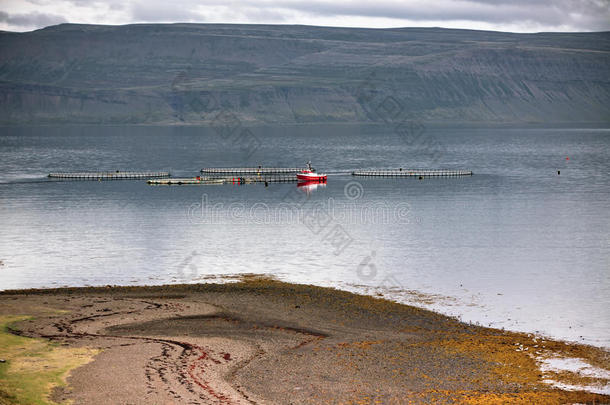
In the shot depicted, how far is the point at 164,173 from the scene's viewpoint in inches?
6949

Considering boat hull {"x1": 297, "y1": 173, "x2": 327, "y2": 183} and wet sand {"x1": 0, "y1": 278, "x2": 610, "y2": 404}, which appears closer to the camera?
wet sand {"x1": 0, "y1": 278, "x2": 610, "y2": 404}

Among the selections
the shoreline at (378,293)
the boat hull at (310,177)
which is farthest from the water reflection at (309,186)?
the shoreline at (378,293)

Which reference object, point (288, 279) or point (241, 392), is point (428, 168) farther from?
point (241, 392)

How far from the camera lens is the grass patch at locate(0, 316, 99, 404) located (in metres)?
33.7

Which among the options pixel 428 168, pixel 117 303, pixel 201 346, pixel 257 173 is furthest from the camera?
pixel 428 168

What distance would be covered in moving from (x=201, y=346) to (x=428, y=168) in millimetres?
160516

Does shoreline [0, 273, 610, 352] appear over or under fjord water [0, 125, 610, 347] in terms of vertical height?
under

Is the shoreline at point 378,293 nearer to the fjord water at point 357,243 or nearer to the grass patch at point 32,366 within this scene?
the fjord water at point 357,243

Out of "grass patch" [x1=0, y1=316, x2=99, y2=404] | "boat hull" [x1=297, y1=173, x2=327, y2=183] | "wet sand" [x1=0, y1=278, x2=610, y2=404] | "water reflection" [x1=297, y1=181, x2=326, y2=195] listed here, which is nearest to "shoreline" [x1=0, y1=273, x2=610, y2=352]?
"wet sand" [x1=0, y1=278, x2=610, y2=404]

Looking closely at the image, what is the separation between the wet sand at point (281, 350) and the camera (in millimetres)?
36438

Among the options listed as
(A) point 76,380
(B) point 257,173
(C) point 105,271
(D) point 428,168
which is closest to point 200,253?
(C) point 105,271

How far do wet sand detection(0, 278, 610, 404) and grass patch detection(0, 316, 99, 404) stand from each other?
731 mm

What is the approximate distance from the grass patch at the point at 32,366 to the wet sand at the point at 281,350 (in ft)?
2.40

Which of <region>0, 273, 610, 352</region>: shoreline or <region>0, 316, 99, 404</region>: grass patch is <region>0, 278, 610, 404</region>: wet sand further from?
<region>0, 273, 610, 352</region>: shoreline
